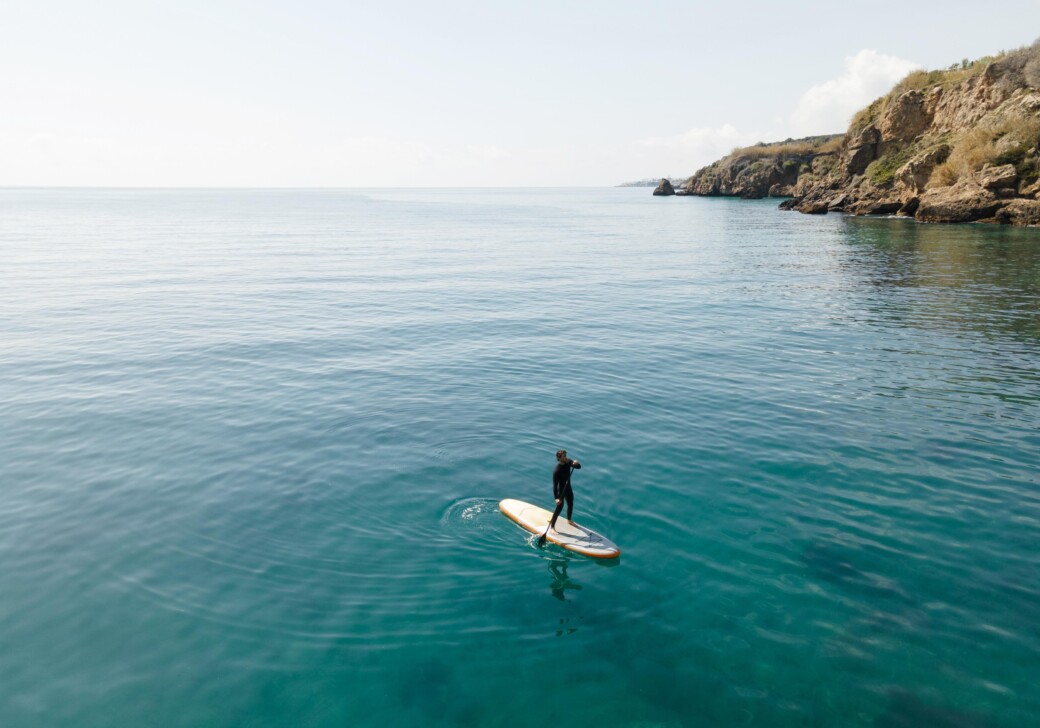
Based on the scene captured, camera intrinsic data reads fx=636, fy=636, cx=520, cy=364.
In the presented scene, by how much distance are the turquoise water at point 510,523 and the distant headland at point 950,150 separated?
6010cm

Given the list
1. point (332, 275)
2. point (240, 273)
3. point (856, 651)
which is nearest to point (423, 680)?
point (856, 651)

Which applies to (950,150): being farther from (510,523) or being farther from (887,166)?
(510,523)

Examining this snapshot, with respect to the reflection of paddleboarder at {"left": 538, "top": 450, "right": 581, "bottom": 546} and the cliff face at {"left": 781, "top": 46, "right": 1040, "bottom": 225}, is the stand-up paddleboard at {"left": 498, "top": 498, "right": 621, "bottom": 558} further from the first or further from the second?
the cliff face at {"left": 781, "top": 46, "right": 1040, "bottom": 225}

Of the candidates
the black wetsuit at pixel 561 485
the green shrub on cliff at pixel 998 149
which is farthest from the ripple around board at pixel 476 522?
the green shrub on cliff at pixel 998 149

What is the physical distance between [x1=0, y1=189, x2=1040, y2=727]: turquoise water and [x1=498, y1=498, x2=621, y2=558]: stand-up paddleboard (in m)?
0.50

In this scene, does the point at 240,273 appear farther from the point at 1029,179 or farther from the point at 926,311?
the point at 1029,179

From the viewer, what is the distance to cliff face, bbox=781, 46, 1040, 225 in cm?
8838

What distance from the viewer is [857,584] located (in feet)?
50.5

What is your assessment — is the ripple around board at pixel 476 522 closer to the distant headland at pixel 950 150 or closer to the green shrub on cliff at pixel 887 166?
the distant headland at pixel 950 150

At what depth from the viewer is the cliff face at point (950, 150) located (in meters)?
88.4

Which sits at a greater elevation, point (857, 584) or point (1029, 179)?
point (1029, 179)

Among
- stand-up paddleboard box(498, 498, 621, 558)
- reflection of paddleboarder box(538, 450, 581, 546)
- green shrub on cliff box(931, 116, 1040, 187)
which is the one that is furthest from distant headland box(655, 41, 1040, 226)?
stand-up paddleboard box(498, 498, 621, 558)

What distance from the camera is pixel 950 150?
99.6m

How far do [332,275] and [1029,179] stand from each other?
306 ft
